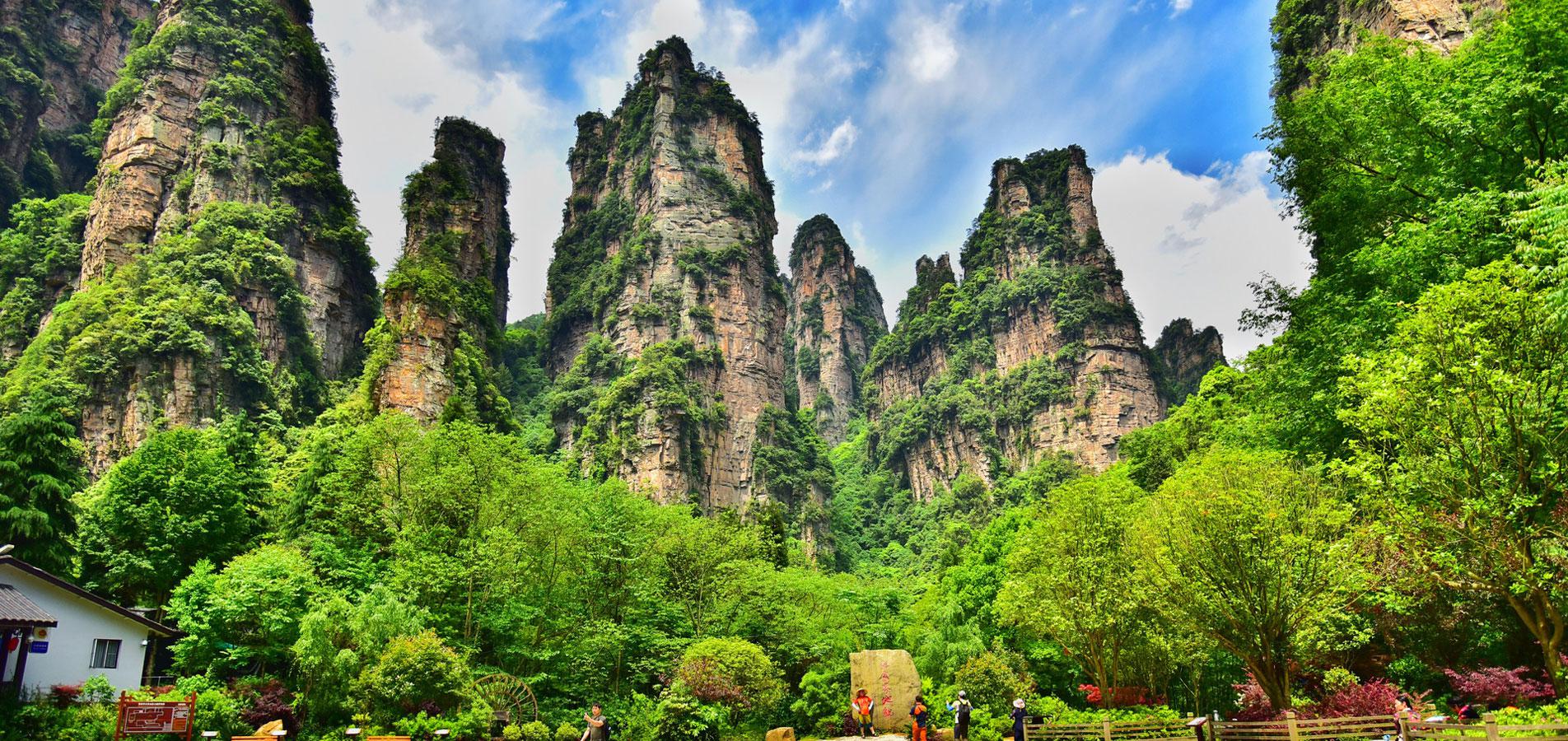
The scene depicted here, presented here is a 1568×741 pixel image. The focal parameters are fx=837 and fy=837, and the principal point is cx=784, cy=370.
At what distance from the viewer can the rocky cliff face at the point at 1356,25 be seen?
3706 centimetres

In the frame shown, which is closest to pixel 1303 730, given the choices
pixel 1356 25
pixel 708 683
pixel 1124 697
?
pixel 1124 697

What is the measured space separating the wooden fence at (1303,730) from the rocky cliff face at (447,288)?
3765cm

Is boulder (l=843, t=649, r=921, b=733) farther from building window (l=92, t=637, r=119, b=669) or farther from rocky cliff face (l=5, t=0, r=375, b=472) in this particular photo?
rocky cliff face (l=5, t=0, r=375, b=472)

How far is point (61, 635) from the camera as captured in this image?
21688 mm

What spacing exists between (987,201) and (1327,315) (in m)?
89.5

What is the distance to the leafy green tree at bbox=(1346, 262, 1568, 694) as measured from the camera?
585 inches

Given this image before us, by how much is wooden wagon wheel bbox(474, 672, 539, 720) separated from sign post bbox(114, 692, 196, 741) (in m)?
6.37

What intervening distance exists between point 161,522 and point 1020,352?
86413 millimetres

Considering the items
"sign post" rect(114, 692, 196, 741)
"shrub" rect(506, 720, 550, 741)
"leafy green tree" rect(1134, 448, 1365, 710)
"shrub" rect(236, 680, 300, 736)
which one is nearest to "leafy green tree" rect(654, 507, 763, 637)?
"shrub" rect(506, 720, 550, 741)

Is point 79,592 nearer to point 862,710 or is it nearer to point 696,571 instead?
point 696,571

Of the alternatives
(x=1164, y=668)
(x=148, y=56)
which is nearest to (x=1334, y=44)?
(x=1164, y=668)

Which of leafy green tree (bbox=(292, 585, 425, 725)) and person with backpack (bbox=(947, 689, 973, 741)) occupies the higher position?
leafy green tree (bbox=(292, 585, 425, 725))

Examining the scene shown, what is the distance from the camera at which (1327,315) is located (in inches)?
991

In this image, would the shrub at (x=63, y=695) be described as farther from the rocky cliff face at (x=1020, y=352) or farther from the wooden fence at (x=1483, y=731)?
the rocky cliff face at (x=1020, y=352)
